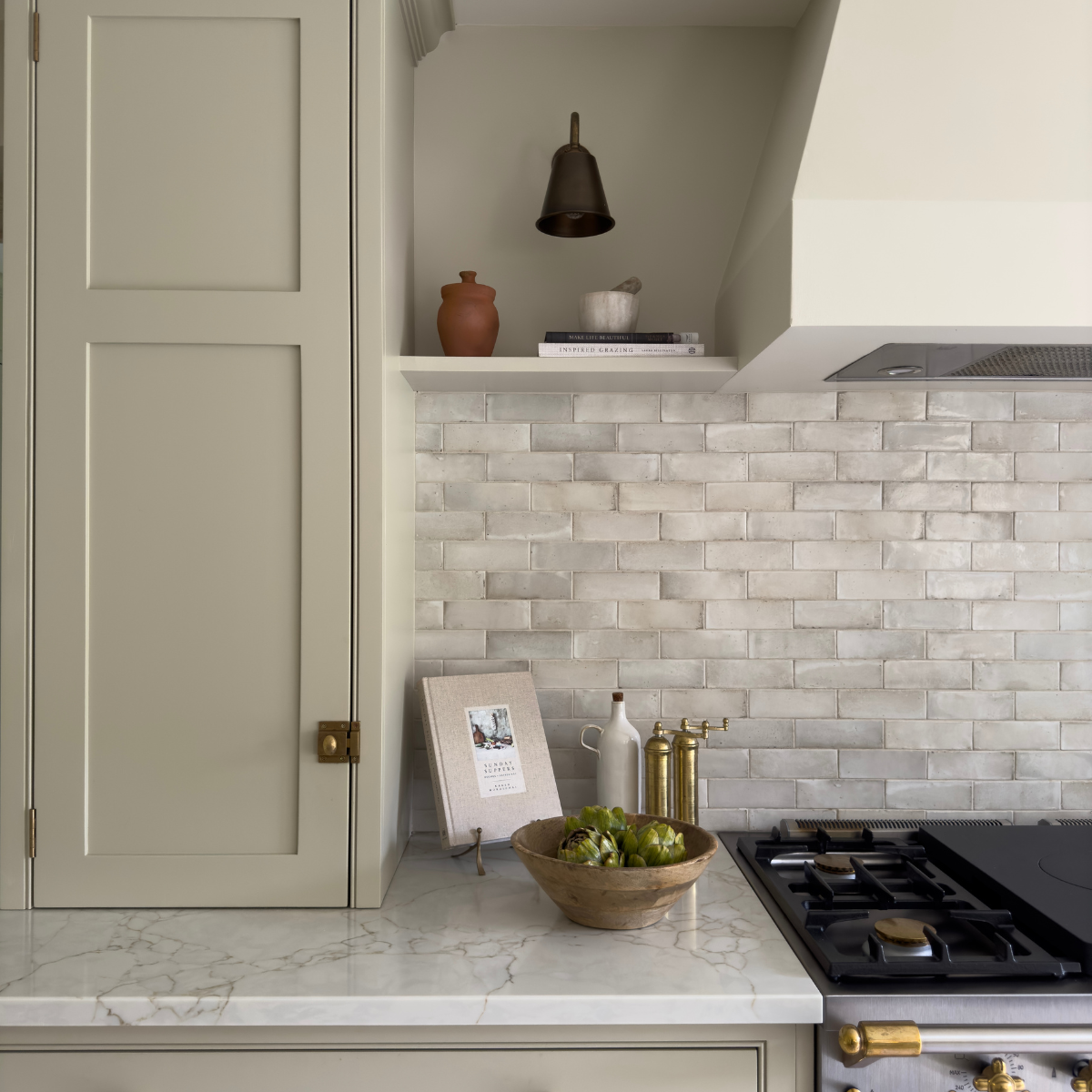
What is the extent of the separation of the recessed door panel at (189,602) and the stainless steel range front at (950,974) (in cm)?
87

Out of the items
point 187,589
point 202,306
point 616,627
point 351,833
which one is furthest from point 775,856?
point 202,306

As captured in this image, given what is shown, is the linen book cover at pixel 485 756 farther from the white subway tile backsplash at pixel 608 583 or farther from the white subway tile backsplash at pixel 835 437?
the white subway tile backsplash at pixel 835 437

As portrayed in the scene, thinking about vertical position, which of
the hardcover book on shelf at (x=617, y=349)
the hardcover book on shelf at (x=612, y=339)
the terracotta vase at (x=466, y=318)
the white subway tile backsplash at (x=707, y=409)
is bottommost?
the white subway tile backsplash at (x=707, y=409)

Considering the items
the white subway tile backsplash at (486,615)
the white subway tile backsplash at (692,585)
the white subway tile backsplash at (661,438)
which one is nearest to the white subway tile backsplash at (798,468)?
the white subway tile backsplash at (661,438)

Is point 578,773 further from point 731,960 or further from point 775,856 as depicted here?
point 731,960

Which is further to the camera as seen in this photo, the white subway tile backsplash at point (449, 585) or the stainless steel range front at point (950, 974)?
the white subway tile backsplash at point (449, 585)

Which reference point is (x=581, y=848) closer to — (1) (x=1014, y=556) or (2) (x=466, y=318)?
(2) (x=466, y=318)

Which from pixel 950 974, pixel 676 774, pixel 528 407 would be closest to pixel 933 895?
pixel 950 974

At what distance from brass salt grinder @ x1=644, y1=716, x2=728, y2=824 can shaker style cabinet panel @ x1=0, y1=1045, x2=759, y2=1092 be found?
56 centimetres

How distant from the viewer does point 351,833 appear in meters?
1.44

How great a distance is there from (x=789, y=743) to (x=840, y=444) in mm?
→ 667

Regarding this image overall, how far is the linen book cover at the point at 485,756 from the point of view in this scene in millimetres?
1677

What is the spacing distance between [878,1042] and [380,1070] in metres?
0.69

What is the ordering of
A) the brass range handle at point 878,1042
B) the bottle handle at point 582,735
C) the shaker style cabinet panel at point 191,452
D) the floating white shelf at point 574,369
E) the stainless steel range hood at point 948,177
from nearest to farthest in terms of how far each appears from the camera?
the brass range handle at point 878,1042 → the stainless steel range hood at point 948,177 → the shaker style cabinet panel at point 191,452 → the floating white shelf at point 574,369 → the bottle handle at point 582,735
